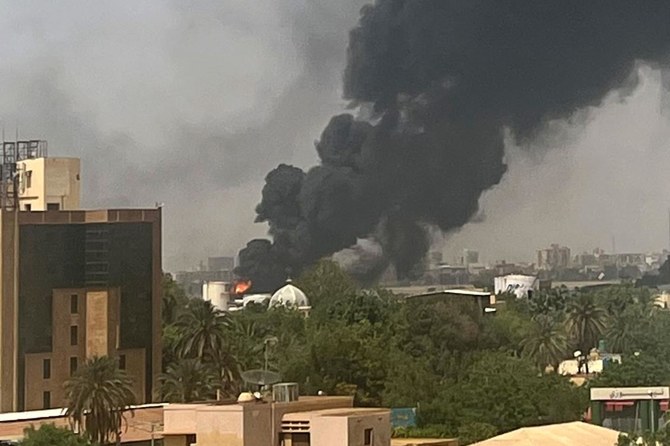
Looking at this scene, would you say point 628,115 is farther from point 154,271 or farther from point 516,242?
point 154,271

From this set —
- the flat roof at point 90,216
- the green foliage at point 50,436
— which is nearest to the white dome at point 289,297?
the flat roof at point 90,216

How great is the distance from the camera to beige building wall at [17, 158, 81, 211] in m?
8.23

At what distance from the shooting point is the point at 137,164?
28.4 ft

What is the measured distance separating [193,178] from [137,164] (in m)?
0.31

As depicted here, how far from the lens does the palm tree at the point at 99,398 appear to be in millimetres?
8250

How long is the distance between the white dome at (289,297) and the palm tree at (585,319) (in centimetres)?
140

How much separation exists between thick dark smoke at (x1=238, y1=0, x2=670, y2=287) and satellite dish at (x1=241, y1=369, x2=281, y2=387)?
0.56 metres

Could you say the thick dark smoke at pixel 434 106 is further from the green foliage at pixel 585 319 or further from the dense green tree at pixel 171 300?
the green foliage at pixel 585 319

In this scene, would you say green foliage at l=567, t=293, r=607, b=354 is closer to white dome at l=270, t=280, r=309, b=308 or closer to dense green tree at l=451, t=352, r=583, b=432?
dense green tree at l=451, t=352, r=583, b=432

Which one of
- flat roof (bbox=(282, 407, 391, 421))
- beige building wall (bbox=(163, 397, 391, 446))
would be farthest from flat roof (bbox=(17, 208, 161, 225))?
flat roof (bbox=(282, 407, 391, 421))

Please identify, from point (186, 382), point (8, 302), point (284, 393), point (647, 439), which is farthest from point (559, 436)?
point (8, 302)

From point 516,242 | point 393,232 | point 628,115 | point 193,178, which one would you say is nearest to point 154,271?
point 193,178

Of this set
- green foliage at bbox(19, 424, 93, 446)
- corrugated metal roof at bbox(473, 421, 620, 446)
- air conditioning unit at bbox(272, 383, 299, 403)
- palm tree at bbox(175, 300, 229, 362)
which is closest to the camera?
corrugated metal roof at bbox(473, 421, 620, 446)

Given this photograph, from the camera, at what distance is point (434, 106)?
27.8 ft
